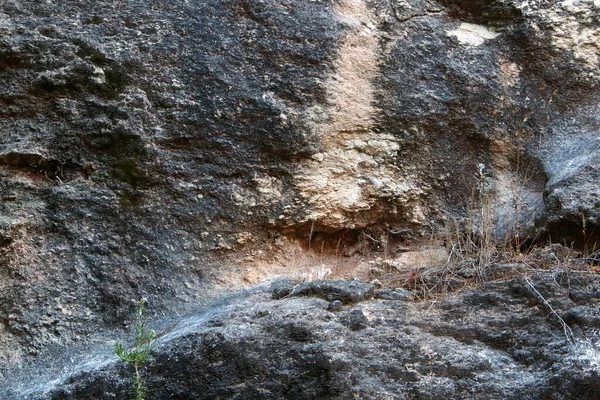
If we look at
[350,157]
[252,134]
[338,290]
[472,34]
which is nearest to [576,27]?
[472,34]

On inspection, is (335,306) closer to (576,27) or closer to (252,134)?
(252,134)

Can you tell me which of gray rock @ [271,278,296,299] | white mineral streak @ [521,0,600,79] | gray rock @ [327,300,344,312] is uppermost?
white mineral streak @ [521,0,600,79]

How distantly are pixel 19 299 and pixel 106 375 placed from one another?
2.07 ft

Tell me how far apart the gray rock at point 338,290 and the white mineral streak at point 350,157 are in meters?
0.57

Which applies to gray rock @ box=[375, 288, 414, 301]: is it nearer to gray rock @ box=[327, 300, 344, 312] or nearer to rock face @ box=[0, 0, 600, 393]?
gray rock @ box=[327, 300, 344, 312]

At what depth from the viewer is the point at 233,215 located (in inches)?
141

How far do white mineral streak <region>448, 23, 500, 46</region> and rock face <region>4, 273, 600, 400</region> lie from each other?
1.50m

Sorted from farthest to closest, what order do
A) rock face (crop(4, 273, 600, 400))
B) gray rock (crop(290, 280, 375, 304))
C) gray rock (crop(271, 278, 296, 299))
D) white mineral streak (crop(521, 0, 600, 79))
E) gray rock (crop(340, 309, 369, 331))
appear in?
1. white mineral streak (crop(521, 0, 600, 79))
2. gray rock (crop(271, 278, 296, 299))
3. gray rock (crop(290, 280, 375, 304))
4. gray rock (crop(340, 309, 369, 331))
5. rock face (crop(4, 273, 600, 400))

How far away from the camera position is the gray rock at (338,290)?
3.07 meters

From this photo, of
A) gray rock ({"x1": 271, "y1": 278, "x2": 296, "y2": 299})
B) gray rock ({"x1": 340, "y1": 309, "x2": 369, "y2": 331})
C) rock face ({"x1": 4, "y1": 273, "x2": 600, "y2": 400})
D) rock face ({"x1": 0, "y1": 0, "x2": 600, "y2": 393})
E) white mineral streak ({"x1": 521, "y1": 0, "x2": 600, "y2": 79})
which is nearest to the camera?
rock face ({"x1": 4, "y1": 273, "x2": 600, "y2": 400})

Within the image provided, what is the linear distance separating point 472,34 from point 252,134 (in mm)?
1257

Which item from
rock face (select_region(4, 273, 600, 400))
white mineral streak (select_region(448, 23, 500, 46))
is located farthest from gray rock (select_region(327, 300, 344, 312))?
white mineral streak (select_region(448, 23, 500, 46))

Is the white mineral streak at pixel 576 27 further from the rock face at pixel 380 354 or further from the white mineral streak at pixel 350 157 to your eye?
the rock face at pixel 380 354

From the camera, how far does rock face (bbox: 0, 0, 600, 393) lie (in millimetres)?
3393
